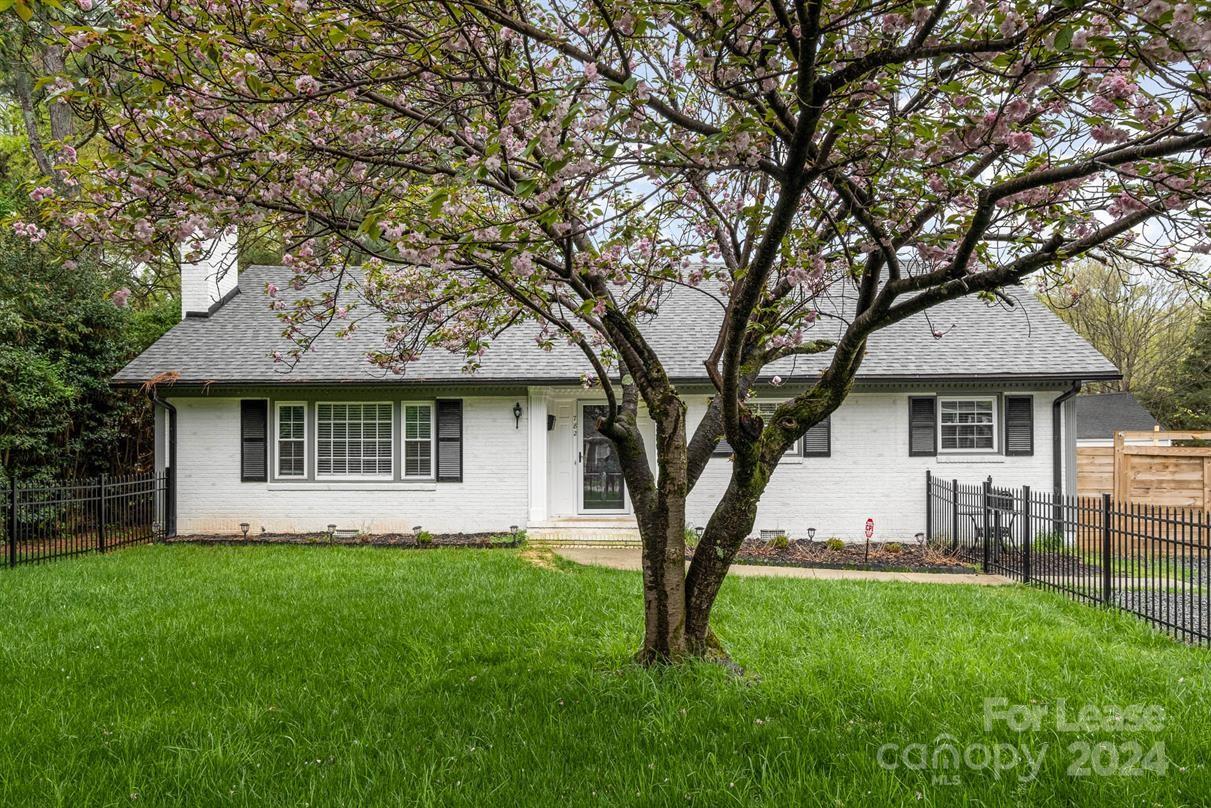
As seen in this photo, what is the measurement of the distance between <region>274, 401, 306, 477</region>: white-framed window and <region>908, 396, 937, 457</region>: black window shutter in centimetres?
1001

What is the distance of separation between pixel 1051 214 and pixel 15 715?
6277 mm

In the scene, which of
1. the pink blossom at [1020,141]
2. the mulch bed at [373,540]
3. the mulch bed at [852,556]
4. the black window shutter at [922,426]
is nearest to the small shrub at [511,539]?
the mulch bed at [373,540]

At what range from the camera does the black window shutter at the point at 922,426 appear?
1116 cm

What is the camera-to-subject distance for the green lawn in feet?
9.73

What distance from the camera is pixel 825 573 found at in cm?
868

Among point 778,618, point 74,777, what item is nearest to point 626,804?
point 74,777

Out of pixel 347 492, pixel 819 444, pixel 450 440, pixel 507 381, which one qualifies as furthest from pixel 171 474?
pixel 819 444

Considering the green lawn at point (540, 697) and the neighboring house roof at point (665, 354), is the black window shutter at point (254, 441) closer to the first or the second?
the neighboring house roof at point (665, 354)

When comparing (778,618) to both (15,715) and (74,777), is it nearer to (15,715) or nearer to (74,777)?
(74,777)

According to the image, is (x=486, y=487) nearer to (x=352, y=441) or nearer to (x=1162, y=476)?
(x=352, y=441)

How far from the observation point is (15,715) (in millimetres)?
3715

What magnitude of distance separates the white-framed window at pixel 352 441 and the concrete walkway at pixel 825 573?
3992mm

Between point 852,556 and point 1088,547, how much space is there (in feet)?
10.1

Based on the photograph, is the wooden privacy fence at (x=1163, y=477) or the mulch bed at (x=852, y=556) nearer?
the mulch bed at (x=852, y=556)
